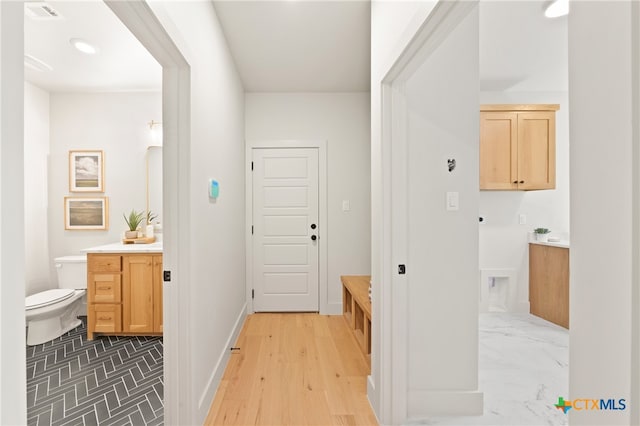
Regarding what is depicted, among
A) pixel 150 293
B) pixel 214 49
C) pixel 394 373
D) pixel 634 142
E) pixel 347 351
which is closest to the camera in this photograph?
pixel 634 142

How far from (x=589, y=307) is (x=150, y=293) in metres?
3.17

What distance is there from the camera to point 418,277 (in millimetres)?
1821

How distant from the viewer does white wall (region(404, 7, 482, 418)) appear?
5.97ft

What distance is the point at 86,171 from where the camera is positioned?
344cm

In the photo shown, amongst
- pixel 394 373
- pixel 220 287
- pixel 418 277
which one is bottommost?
pixel 394 373

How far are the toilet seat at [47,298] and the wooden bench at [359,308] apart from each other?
2691 millimetres

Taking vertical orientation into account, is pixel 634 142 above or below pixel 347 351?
above

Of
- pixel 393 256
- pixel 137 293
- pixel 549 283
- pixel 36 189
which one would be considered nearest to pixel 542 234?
pixel 549 283

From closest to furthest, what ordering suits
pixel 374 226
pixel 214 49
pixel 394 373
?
pixel 394 373 < pixel 374 226 < pixel 214 49

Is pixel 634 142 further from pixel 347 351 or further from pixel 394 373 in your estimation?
pixel 347 351

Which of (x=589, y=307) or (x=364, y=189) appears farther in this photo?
(x=364, y=189)

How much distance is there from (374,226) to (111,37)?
2.50 metres

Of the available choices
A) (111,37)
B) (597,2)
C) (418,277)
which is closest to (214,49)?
(111,37)

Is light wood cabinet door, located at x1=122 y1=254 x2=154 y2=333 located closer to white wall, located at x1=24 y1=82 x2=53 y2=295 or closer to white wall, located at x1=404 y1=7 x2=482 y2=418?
white wall, located at x1=24 y1=82 x2=53 y2=295
